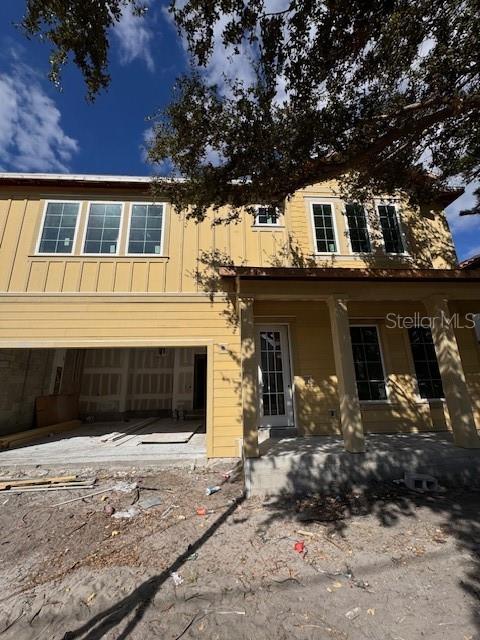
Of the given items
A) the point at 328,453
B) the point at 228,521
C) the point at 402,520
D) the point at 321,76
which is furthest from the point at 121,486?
the point at 321,76

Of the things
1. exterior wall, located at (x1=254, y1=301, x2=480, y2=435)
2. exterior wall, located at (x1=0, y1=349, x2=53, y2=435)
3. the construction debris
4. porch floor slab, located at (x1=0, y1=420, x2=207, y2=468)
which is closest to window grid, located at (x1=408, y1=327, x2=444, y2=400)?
exterior wall, located at (x1=254, y1=301, x2=480, y2=435)

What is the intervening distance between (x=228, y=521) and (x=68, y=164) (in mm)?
9338

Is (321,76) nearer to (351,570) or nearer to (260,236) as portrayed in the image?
(260,236)

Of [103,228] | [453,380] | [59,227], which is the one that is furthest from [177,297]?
[453,380]

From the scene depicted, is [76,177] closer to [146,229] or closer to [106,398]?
[146,229]

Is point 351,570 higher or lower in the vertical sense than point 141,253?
lower

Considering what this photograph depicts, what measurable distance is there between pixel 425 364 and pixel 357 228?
4.01 meters

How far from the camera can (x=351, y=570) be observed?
10.1 ft

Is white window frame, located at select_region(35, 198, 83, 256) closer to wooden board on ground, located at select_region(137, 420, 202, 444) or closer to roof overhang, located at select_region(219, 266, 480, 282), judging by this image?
roof overhang, located at select_region(219, 266, 480, 282)

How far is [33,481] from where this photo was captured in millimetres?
5391

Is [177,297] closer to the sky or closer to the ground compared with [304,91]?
closer to the ground

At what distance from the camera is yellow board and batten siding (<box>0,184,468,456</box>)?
22.4 ft

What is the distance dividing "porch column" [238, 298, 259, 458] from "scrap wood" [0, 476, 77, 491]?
3445 mm

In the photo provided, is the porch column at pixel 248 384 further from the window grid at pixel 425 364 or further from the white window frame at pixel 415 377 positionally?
the window grid at pixel 425 364
